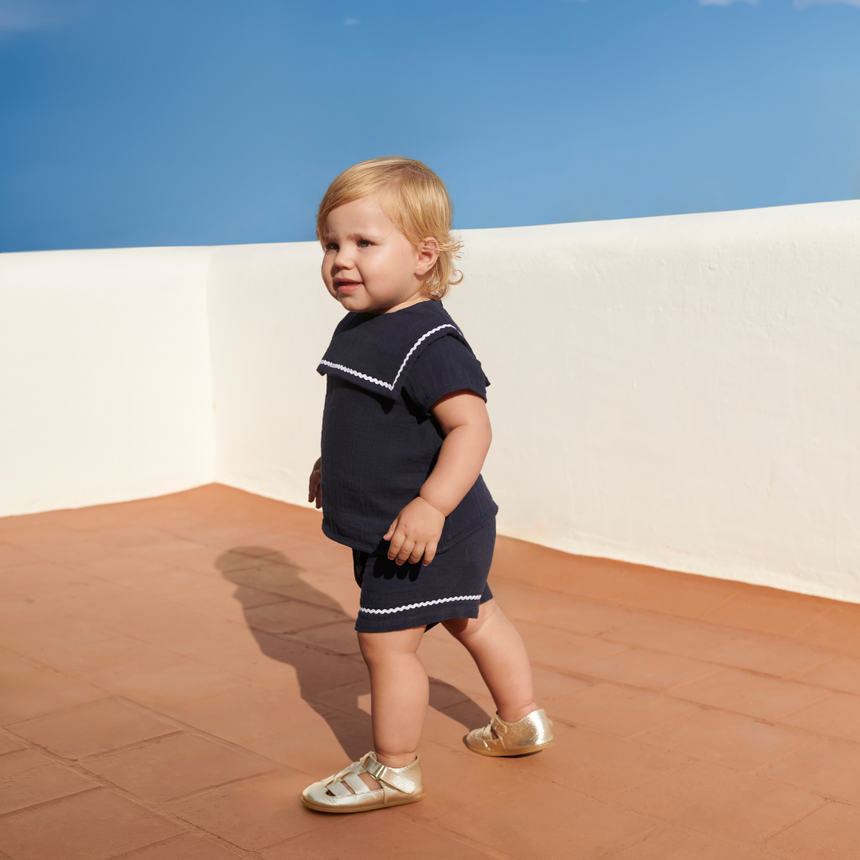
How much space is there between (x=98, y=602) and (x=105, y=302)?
238cm

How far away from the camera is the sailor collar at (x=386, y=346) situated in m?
2.20

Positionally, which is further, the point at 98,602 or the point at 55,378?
the point at 55,378

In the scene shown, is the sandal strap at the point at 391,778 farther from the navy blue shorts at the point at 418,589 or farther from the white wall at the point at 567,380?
the white wall at the point at 567,380

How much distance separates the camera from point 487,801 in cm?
230

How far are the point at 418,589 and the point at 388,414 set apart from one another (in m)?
0.41

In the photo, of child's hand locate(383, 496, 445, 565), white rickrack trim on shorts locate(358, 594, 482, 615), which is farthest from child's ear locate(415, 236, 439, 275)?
white rickrack trim on shorts locate(358, 594, 482, 615)

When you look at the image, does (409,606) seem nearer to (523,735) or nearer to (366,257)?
(523,735)

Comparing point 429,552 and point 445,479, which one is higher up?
point 445,479

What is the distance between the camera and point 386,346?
2229mm

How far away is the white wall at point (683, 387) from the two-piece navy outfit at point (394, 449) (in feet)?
6.48

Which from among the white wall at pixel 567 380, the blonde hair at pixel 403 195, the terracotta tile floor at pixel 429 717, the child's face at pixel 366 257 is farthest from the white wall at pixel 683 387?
the child's face at pixel 366 257

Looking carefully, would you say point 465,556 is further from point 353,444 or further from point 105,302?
point 105,302

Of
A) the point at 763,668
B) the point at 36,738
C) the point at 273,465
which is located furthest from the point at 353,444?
the point at 273,465

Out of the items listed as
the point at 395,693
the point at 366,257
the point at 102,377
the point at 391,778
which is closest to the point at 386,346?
the point at 366,257
